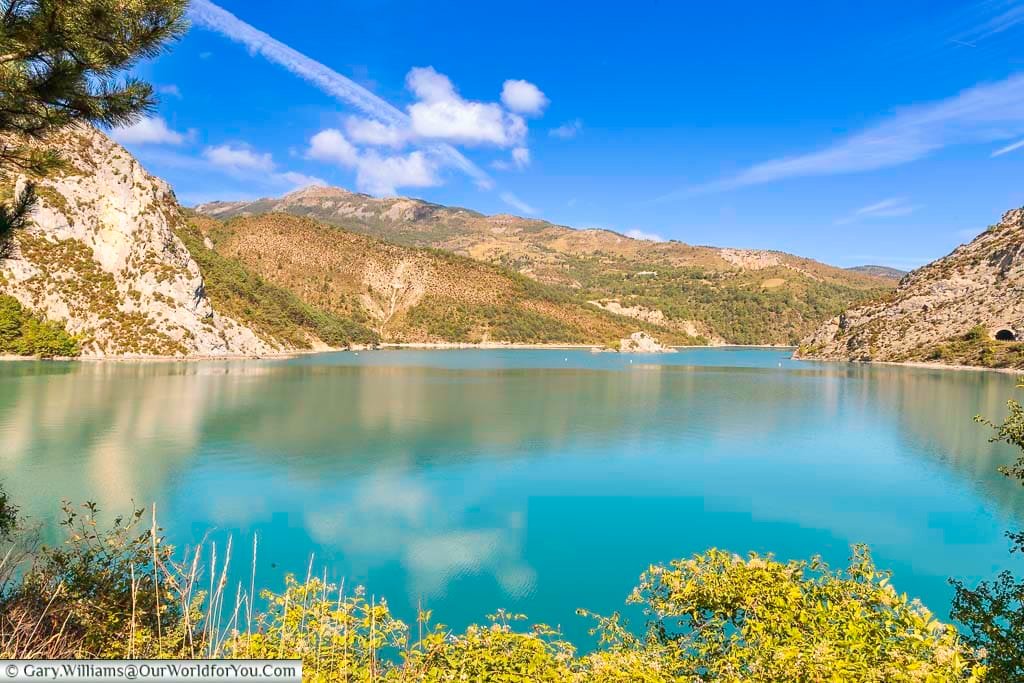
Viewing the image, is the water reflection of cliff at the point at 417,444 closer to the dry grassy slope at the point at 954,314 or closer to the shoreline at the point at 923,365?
the shoreline at the point at 923,365

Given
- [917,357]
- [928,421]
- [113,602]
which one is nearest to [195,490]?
[113,602]

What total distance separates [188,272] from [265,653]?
91943 mm

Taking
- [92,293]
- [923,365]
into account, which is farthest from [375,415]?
[923,365]

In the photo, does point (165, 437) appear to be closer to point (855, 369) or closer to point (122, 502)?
point (122, 502)

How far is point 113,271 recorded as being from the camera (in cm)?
7881

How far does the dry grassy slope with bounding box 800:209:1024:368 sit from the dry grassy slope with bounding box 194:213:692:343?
2791 inches

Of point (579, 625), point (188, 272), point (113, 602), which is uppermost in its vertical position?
point (188, 272)

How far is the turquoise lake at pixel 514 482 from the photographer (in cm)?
1520

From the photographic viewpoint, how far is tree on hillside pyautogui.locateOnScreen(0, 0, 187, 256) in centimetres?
594

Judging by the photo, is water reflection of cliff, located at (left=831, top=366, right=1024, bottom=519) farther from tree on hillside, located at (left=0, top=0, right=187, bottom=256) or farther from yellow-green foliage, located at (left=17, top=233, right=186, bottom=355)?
yellow-green foliage, located at (left=17, top=233, right=186, bottom=355)

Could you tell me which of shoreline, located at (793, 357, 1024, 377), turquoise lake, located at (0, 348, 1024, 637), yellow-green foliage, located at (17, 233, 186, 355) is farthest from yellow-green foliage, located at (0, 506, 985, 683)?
yellow-green foliage, located at (17, 233, 186, 355)

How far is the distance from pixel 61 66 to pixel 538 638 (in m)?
8.47

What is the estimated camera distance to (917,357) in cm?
8931

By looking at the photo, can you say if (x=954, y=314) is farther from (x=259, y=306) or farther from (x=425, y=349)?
(x=259, y=306)
